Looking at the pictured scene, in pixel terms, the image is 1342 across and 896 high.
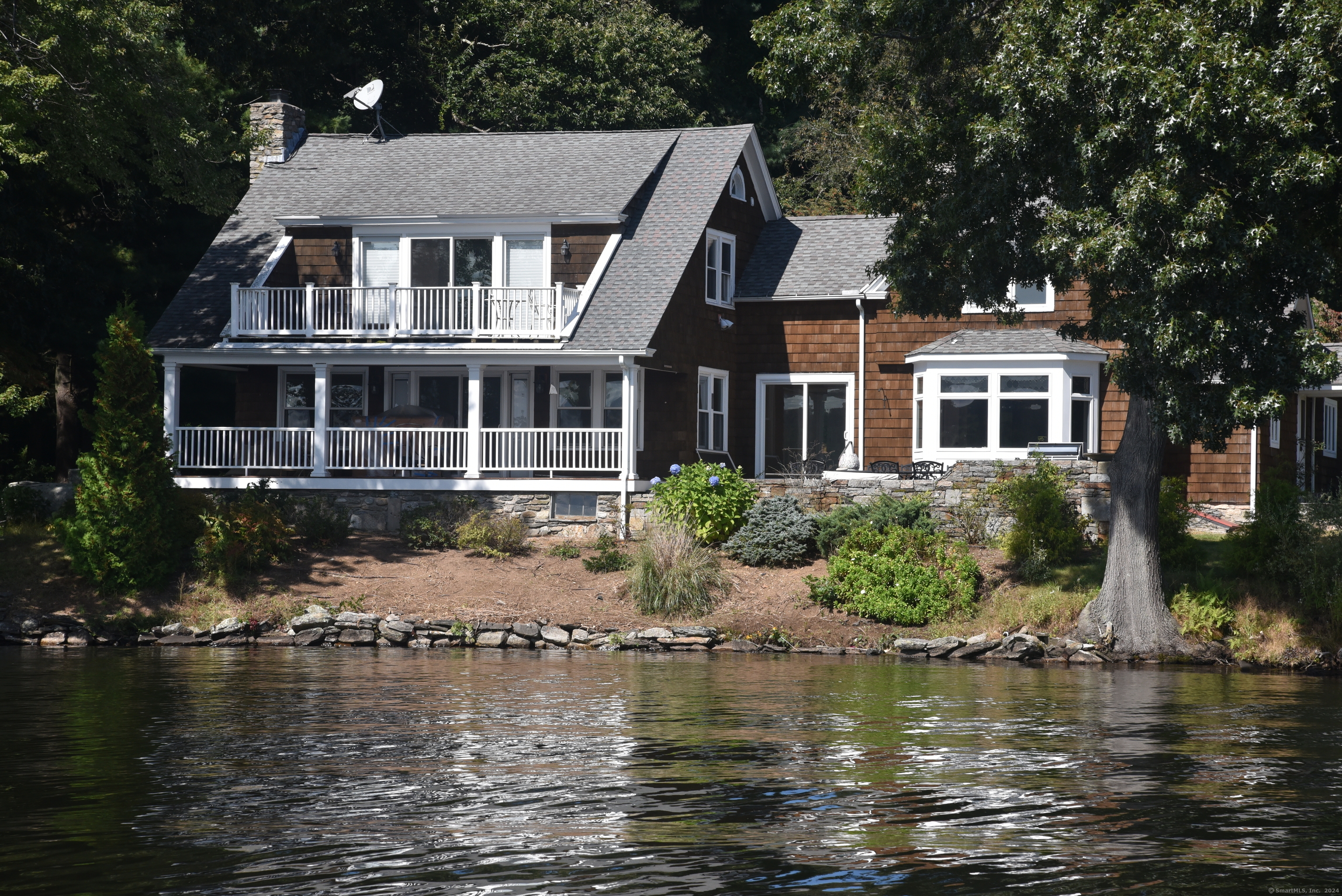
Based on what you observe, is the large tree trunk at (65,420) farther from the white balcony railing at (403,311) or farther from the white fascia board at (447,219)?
the white fascia board at (447,219)

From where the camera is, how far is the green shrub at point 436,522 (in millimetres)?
27906

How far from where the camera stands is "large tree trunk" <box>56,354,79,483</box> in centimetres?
→ 3238

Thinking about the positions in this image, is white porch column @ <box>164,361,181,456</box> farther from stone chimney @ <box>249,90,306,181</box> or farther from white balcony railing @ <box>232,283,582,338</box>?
stone chimney @ <box>249,90,306,181</box>

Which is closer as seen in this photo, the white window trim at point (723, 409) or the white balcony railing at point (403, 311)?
the white balcony railing at point (403, 311)

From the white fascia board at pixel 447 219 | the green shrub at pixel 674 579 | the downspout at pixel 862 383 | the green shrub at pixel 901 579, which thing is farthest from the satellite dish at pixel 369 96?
the green shrub at pixel 901 579

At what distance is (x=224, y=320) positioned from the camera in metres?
31.6

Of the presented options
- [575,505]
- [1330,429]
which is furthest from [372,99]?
[1330,429]

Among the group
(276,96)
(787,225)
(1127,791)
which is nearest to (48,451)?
(276,96)

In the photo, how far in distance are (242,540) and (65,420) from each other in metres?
9.17

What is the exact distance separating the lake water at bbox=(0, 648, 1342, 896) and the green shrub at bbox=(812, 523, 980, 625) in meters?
4.73

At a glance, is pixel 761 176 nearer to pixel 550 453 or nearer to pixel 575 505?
pixel 550 453

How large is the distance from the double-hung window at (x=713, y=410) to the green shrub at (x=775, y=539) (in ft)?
21.1

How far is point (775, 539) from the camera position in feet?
86.0

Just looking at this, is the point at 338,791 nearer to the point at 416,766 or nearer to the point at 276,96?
the point at 416,766
